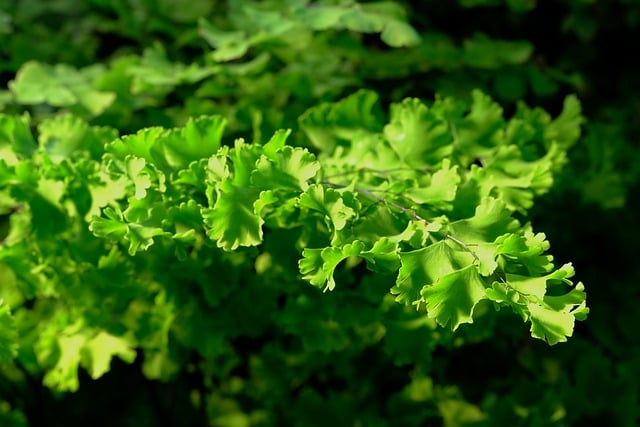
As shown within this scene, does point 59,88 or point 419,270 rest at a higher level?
point 419,270

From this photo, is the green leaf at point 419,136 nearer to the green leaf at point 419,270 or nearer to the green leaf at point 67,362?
the green leaf at point 419,270

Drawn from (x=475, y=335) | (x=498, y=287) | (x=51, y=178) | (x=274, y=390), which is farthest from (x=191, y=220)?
(x=274, y=390)

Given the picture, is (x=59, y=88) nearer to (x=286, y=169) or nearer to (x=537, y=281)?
(x=286, y=169)

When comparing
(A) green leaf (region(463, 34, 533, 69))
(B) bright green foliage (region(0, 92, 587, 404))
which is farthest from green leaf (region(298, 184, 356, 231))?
(A) green leaf (region(463, 34, 533, 69))

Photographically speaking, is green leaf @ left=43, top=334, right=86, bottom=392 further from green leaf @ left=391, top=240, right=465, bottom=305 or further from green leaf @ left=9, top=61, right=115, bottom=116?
green leaf @ left=391, top=240, right=465, bottom=305

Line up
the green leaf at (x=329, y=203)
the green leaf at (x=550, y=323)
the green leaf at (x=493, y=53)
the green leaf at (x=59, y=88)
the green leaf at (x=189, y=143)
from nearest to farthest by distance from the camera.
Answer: the green leaf at (x=550, y=323), the green leaf at (x=329, y=203), the green leaf at (x=189, y=143), the green leaf at (x=59, y=88), the green leaf at (x=493, y=53)

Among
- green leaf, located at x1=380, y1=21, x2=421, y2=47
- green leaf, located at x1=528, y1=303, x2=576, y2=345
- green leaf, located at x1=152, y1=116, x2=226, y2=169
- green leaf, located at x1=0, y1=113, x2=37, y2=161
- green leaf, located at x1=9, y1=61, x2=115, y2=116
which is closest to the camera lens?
green leaf, located at x1=528, y1=303, x2=576, y2=345

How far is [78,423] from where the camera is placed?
196 cm

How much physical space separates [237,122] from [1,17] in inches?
21.6

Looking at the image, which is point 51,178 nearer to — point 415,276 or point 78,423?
point 415,276

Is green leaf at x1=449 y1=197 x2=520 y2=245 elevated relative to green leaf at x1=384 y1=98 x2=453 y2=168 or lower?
elevated

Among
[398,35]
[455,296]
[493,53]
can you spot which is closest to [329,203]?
[455,296]

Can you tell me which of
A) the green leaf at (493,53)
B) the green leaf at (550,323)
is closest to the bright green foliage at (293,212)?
the green leaf at (550,323)

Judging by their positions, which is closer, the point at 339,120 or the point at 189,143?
the point at 189,143
